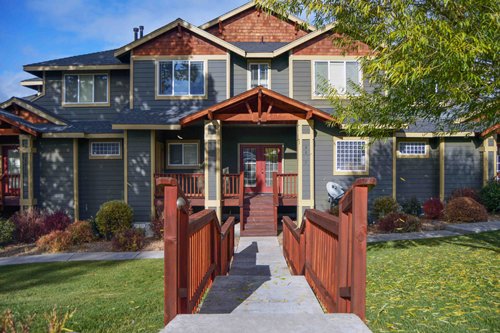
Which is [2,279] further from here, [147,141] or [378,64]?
[378,64]

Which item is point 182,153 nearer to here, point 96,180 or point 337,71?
point 96,180

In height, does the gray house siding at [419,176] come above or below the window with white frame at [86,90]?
below

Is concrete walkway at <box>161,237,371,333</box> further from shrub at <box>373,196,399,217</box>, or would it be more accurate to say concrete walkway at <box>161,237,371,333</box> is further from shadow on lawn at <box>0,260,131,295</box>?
shrub at <box>373,196,399,217</box>

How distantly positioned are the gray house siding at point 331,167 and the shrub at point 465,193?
2.88 metres

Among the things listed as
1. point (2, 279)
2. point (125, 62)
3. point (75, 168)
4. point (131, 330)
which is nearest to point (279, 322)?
point (131, 330)

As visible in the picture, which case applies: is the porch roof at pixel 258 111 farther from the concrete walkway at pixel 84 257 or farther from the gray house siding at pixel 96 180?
the concrete walkway at pixel 84 257

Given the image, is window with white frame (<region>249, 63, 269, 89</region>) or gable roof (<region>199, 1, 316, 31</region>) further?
gable roof (<region>199, 1, 316, 31</region>)

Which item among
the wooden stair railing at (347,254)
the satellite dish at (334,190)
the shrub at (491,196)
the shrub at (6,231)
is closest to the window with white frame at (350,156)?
the satellite dish at (334,190)

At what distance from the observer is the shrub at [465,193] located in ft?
38.4

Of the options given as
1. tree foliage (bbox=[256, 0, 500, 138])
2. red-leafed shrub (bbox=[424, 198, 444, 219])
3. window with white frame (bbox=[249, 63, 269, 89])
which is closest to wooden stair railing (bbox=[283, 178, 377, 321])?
tree foliage (bbox=[256, 0, 500, 138])

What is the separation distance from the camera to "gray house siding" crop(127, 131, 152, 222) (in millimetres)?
11023

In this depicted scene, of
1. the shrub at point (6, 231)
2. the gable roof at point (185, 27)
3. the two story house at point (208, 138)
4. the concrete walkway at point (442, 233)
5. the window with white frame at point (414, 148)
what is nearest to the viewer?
the concrete walkway at point (442, 233)

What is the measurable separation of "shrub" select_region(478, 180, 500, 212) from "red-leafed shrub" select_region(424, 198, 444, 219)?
180cm

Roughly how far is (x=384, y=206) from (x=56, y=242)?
10879 millimetres
